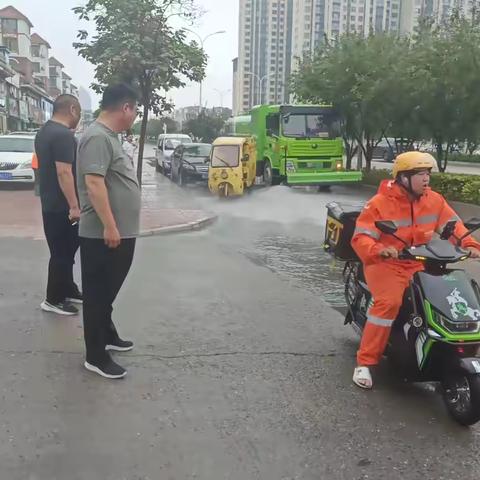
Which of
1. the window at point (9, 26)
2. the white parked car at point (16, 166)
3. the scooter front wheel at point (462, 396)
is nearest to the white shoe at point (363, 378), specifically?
the scooter front wheel at point (462, 396)

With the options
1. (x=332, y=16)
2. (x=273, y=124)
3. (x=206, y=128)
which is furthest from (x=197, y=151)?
(x=332, y=16)

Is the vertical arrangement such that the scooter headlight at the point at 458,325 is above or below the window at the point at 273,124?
below

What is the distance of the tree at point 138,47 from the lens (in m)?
14.6

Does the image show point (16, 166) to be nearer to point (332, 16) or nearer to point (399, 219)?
point (399, 219)

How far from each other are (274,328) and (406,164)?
203cm

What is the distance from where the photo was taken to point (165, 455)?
10.2ft

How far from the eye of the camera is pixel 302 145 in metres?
18.3

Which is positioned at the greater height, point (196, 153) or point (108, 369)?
point (196, 153)

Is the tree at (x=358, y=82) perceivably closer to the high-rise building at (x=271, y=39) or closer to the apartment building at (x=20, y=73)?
the high-rise building at (x=271, y=39)

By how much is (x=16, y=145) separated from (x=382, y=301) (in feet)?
55.2

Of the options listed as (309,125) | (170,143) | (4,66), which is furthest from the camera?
(4,66)

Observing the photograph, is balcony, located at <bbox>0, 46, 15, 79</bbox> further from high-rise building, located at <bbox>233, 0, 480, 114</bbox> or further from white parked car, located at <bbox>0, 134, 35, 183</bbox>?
white parked car, located at <bbox>0, 134, 35, 183</bbox>

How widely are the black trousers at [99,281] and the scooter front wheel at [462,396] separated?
218 centimetres

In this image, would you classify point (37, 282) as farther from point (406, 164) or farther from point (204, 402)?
point (406, 164)
